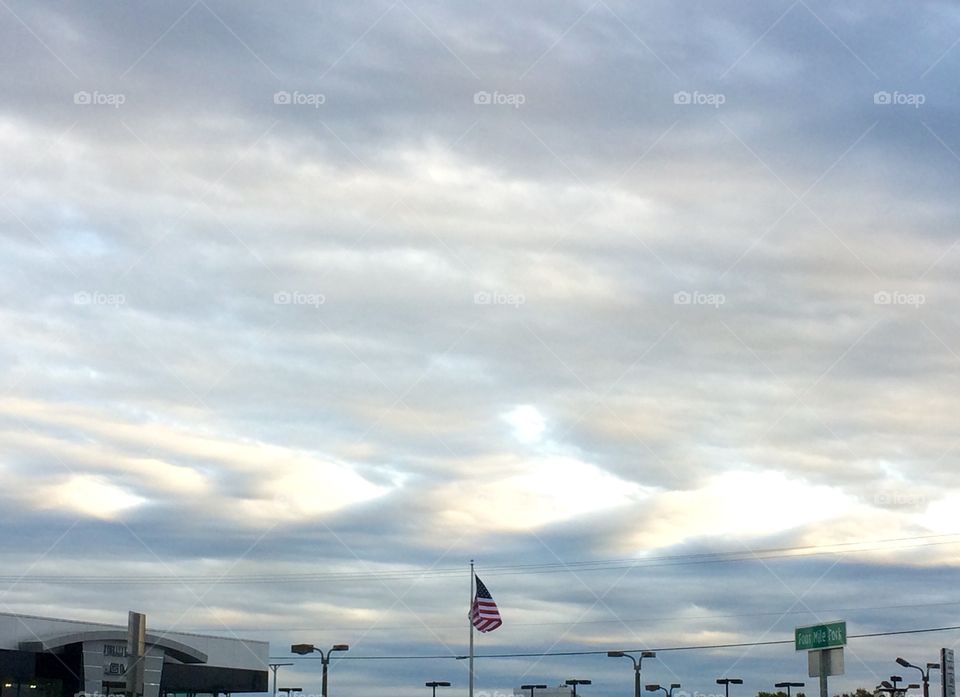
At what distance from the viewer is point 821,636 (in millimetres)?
37781

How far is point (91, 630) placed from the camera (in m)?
68.4

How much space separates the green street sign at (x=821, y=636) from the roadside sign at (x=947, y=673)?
30629 mm

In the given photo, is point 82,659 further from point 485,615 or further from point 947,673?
point 947,673

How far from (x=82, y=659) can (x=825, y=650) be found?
148 feet

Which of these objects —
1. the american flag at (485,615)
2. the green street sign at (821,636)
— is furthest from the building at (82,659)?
the green street sign at (821,636)

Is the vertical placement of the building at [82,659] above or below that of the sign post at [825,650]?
below

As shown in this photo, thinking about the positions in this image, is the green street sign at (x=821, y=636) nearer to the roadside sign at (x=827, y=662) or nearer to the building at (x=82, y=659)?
the roadside sign at (x=827, y=662)

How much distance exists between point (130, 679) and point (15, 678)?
39050 millimetres

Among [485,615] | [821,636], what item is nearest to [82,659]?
[485,615]

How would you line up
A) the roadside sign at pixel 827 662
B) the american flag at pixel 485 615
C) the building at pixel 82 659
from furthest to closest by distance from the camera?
the american flag at pixel 485 615
the building at pixel 82 659
the roadside sign at pixel 827 662

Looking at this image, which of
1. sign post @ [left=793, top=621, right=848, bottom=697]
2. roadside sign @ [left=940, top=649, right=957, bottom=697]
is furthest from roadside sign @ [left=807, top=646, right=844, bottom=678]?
roadside sign @ [left=940, top=649, right=957, bottom=697]

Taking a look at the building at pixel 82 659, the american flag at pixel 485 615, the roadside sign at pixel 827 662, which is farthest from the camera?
the american flag at pixel 485 615

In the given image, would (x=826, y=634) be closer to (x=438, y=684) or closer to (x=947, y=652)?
(x=947, y=652)

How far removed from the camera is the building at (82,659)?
213 feet
